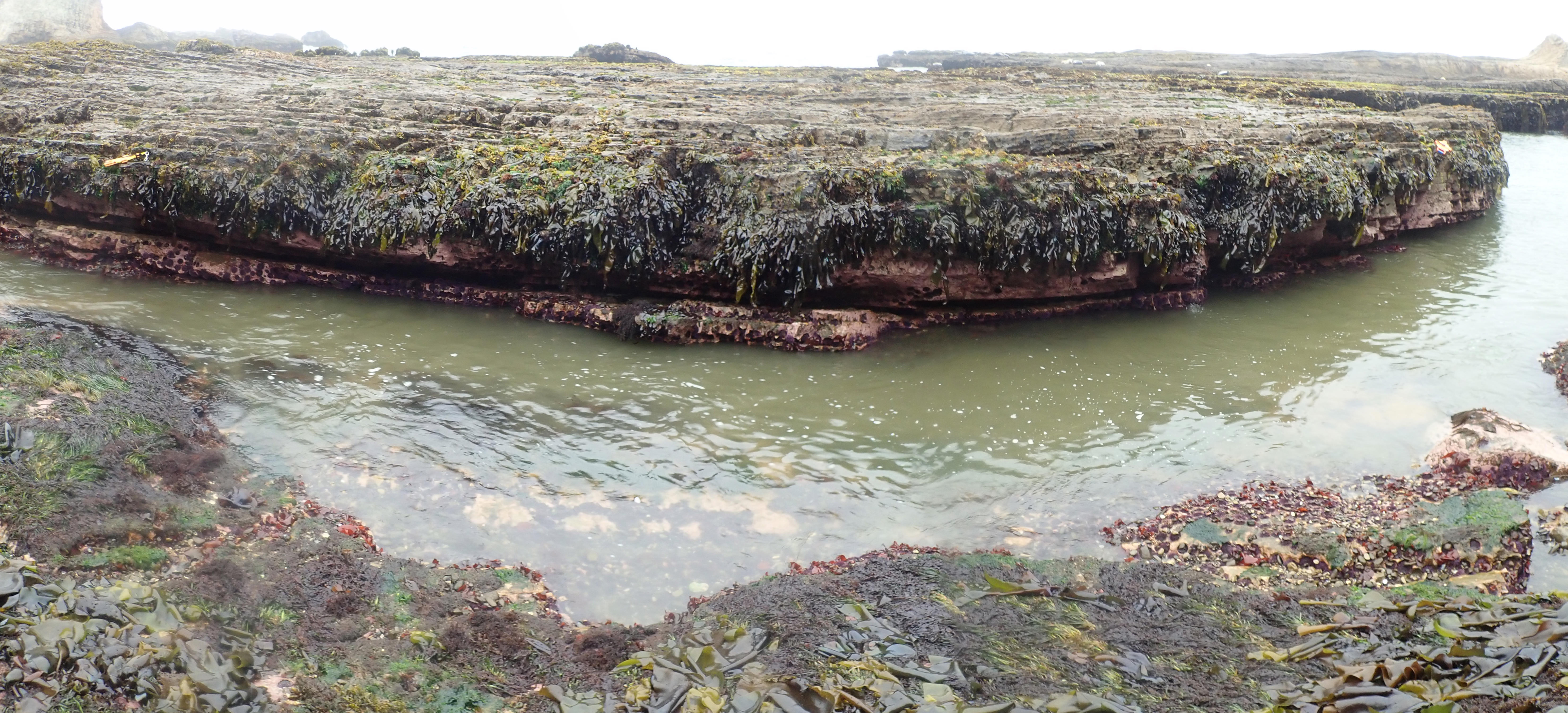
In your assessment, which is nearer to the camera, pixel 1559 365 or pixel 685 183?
pixel 1559 365

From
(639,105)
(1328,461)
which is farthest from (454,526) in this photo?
(639,105)

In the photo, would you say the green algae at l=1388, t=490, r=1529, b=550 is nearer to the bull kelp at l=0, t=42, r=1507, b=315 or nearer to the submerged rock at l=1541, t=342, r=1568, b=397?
the submerged rock at l=1541, t=342, r=1568, b=397

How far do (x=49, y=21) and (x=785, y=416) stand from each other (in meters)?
46.0

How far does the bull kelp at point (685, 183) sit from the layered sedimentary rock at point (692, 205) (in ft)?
0.12

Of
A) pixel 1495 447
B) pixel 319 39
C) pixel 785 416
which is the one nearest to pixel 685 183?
pixel 785 416

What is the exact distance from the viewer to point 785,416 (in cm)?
914

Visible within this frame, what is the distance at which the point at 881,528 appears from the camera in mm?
7336

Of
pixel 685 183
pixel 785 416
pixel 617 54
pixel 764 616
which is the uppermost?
pixel 617 54

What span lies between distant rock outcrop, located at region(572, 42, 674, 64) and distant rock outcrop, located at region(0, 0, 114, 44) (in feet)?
73.4

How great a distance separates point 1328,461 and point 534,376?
781cm

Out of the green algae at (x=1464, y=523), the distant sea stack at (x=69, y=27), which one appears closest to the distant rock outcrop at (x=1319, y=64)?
the green algae at (x=1464, y=523)

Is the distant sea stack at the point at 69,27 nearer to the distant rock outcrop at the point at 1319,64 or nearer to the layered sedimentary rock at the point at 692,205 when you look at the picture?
the layered sedimentary rock at the point at 692,205

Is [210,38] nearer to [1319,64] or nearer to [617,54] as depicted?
[617,54]

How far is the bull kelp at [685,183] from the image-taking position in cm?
1148
